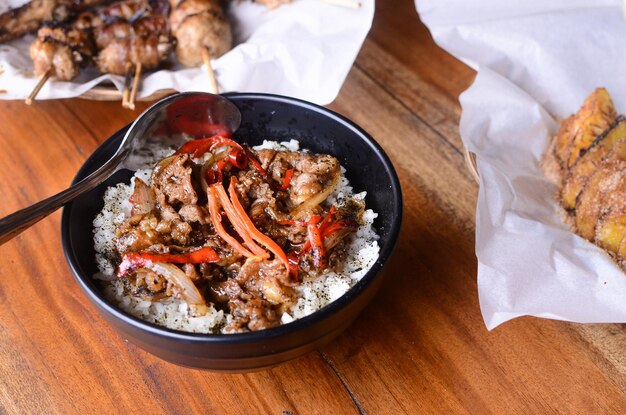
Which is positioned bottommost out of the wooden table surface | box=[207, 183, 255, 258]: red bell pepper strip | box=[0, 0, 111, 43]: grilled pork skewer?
the wooden table surface

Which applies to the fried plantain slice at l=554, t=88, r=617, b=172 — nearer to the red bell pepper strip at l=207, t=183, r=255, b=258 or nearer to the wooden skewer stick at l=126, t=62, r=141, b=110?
the red bell pepper strip at l=207, t=183, r=255, b=258

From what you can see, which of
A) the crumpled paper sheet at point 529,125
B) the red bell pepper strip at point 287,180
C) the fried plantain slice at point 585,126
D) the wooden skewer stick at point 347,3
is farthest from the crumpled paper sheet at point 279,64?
the fried plantain slice at point 585,126

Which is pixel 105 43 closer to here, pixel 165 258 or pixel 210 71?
pixel 210 71

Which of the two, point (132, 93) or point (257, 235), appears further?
point (132, 93)

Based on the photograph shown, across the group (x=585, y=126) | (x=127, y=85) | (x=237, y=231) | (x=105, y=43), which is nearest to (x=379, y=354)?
(x=237, y=231)

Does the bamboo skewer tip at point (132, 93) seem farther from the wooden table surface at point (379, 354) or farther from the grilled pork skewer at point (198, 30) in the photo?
the wooden table surface at point (379, 354)

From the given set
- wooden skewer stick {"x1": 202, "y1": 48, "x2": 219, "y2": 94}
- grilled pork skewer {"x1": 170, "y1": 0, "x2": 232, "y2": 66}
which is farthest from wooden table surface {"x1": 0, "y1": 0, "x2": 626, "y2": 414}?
grilled pork skewer {"x1": 170, "y1": 0, "x2": 232, "y2": 66}

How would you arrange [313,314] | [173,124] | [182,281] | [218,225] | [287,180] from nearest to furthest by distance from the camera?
[313,314] < [182,281] < [218,225] < [287,180] < [173,124]
